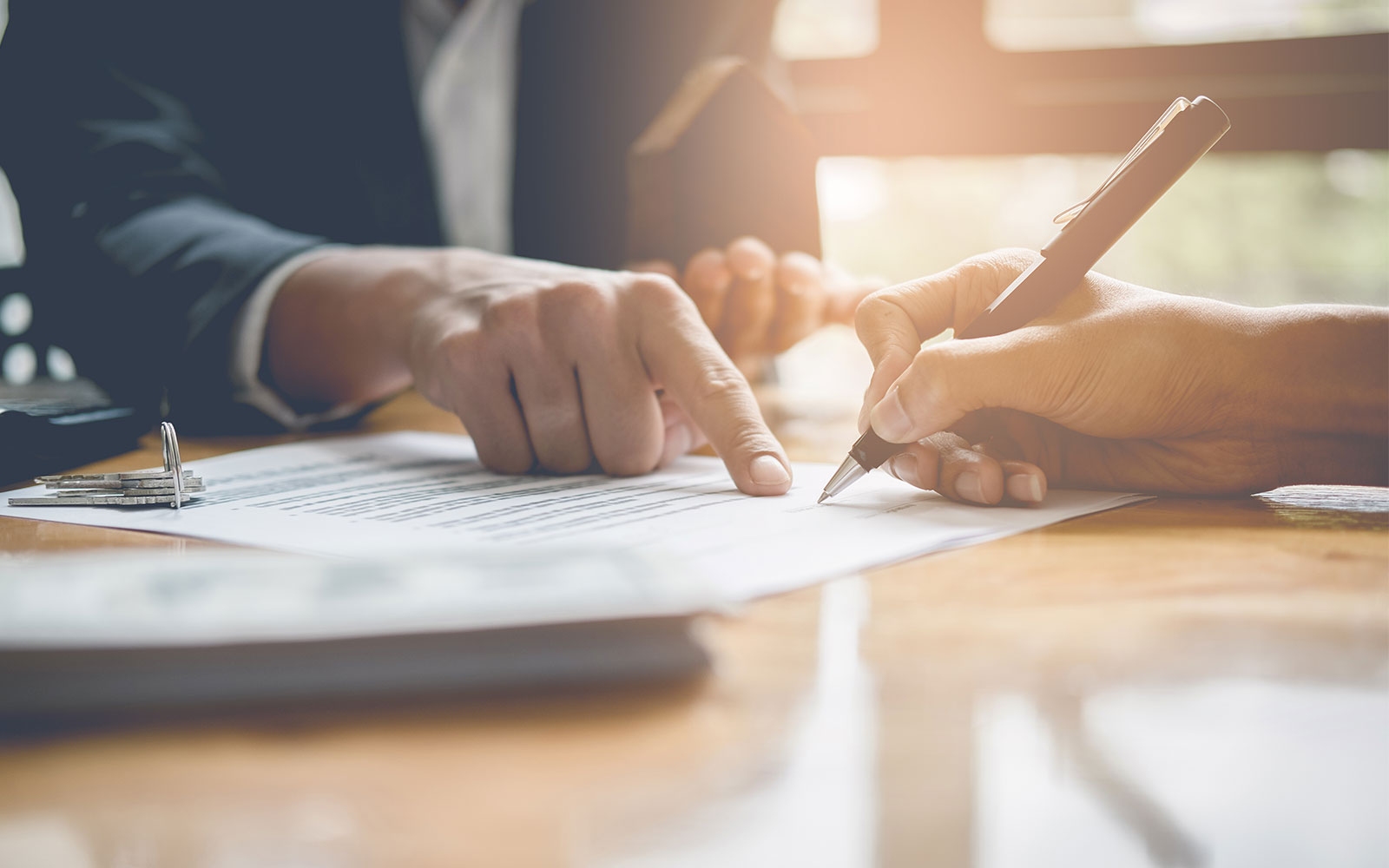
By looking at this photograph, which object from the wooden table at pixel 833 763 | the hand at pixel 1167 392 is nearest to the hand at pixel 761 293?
the hand at pixel 1167 392

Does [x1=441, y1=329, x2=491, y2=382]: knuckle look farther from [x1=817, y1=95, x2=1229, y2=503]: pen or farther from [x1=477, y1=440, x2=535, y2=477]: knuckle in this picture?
[x1=817, y1=95, x2=1229, y2=503]: pen

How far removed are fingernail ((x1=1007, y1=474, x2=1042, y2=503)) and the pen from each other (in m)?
0.06

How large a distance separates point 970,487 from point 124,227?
82 cm

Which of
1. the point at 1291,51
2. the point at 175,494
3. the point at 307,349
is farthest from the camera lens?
the point at 1291,51

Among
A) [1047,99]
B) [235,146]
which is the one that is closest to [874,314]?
[235,146]

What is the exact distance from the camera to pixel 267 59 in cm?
116

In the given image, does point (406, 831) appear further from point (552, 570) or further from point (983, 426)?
point (983, 426)

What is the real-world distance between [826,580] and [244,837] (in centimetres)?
23

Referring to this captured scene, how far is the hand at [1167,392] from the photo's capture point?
51 cm

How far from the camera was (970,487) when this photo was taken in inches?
20.3

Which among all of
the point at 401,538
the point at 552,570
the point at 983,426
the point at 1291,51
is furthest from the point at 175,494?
the point at 1291,51

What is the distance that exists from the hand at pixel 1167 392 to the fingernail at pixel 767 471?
0.06 meters

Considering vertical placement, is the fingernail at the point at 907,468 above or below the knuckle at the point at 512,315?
below

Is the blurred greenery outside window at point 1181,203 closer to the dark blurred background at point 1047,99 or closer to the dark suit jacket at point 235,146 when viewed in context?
the dark blurred background at point 1047,99
